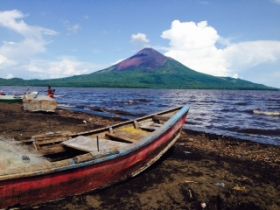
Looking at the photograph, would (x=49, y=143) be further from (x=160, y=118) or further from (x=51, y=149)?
(x=160, y=118)

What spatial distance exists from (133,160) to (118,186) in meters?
0.83

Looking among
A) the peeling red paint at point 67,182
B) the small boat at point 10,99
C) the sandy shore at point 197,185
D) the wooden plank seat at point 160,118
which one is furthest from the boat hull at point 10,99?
the peeling red paint at point 67,182

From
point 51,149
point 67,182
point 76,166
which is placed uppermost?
point 76,166

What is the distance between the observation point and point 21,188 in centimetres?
614

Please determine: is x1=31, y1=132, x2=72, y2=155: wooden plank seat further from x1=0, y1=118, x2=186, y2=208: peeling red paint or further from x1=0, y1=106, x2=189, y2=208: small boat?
x1=0, y1=118, x2=186, y2=208: peeling red paint

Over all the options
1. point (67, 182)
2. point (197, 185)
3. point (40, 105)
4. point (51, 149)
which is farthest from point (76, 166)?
point (40, 105)

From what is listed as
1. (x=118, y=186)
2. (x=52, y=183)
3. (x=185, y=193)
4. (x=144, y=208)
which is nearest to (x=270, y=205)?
(x=185, y=193)

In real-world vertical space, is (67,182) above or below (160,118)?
below

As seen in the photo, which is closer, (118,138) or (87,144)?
(87,144)

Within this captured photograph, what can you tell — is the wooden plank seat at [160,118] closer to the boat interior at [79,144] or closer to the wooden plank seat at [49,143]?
the boat interior at [79,144]

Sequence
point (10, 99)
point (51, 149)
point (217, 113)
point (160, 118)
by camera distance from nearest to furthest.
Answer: point (51, 149) → point (160, 118) → point (10, 99) → point (217, 113)

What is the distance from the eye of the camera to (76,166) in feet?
22.2

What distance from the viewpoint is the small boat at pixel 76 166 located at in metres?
6.12

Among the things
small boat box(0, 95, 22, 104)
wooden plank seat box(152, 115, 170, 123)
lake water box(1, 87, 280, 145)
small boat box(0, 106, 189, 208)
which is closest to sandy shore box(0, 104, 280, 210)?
small boat box(0, 106, 189, 208)
